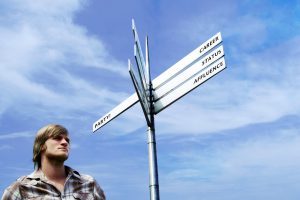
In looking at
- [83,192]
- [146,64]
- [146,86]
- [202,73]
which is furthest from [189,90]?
[83,192]

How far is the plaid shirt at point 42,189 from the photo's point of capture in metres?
3.35

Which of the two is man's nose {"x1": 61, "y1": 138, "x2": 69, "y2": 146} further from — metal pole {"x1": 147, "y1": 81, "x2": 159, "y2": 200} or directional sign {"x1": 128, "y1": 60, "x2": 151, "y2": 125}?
metal pole {"x1": 147, "y1": 81, "x2": 159, "y2": 200}

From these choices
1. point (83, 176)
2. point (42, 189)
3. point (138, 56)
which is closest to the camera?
point (42, 189)

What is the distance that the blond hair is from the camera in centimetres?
341

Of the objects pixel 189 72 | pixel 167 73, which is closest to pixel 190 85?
pixel 189 72

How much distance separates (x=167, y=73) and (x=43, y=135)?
5.39 metres

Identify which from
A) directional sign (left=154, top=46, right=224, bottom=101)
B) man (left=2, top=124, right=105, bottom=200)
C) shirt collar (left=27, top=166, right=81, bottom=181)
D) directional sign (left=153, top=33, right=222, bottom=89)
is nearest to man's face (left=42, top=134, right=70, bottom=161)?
man (left=2, top=124, right=105, bottom=200)

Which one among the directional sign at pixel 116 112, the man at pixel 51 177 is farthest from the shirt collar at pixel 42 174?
the directional sign at pixel 116 112

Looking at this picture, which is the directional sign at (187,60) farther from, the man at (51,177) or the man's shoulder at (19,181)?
the man's shoulder at (19,181)

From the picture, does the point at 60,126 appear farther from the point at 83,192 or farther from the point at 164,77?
the point at 164,77

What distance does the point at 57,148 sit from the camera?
336 centimetres

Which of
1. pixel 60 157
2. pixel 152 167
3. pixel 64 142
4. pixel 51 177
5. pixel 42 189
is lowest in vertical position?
pixel 42 189

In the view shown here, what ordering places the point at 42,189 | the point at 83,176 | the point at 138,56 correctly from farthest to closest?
1. the point at 138,56
2. the point at 83,176
3. the point at 42,189

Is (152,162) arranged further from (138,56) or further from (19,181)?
(19,181)
